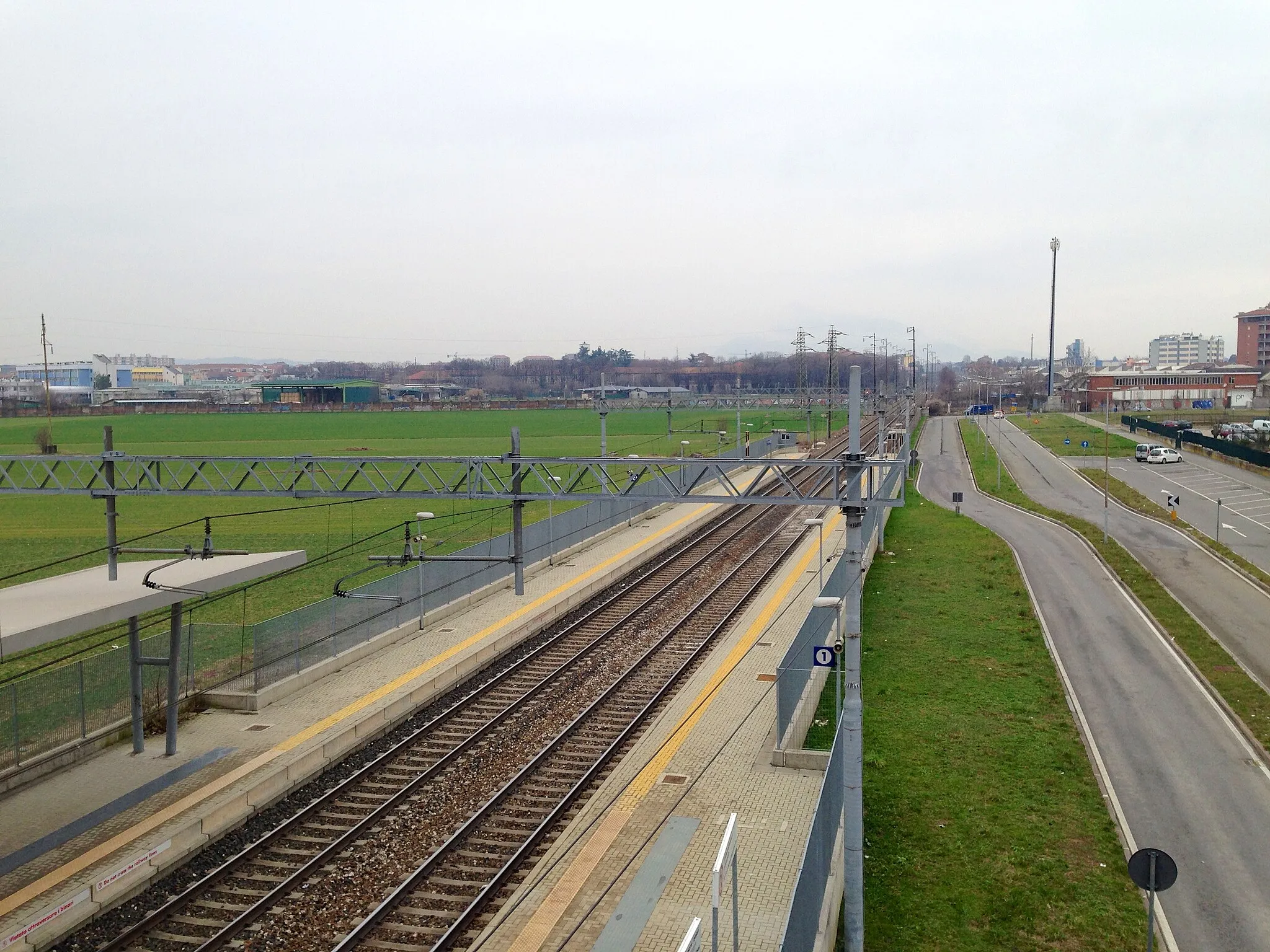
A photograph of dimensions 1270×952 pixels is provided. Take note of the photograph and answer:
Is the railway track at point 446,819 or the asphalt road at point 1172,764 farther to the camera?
the asphalt road at point 1172,764

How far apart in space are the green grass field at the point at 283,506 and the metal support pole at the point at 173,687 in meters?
3.54

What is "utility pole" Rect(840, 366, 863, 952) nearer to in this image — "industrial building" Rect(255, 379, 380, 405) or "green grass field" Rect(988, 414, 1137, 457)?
"green grass field" Rect(988, 414, 1137, 457)

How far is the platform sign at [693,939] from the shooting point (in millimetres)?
7285

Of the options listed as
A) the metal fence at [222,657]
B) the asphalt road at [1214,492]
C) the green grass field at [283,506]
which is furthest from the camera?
the asphalt road at [1214,492]

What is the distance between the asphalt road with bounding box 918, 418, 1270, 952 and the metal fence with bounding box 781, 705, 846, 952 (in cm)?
425

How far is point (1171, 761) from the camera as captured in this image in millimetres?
17062

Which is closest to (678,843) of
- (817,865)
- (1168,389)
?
(817,865)

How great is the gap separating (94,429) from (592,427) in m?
51.4

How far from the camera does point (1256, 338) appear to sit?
182 meters

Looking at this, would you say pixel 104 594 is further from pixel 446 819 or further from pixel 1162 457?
pixel 1162 457

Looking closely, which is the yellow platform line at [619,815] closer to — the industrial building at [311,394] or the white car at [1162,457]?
the white car at [1162,457]

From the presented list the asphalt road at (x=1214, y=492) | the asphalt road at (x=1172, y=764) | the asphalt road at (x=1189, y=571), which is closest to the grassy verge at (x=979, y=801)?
the asphalt road at (x=1172, y=764)

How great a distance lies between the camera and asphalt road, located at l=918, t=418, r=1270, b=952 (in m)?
12.6

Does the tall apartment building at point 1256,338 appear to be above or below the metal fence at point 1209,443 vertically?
above
